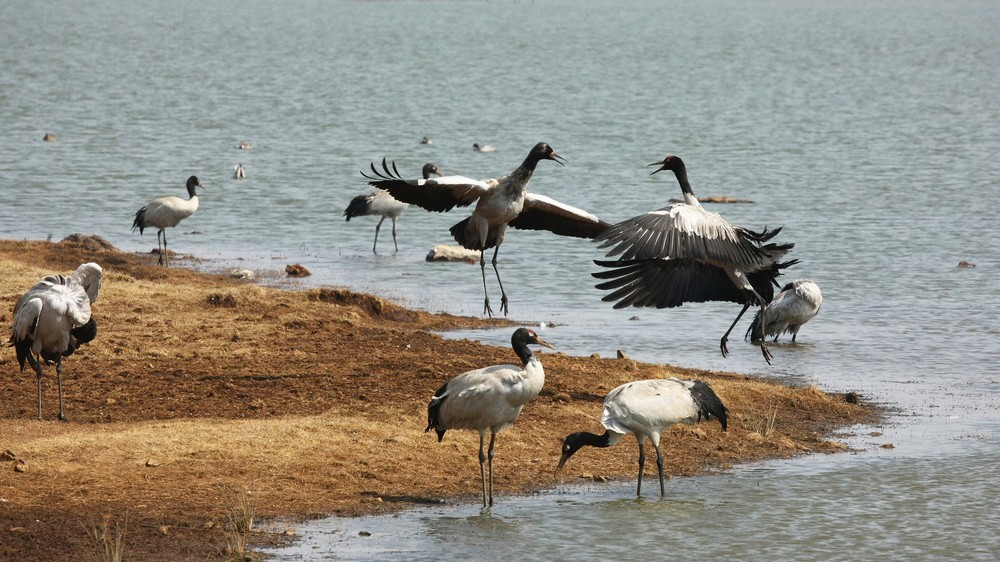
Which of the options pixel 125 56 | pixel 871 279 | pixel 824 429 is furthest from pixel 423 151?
pixel 125 56

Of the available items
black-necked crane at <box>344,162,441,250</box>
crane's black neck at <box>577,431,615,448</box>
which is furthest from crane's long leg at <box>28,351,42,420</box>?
black-necked crane at <box>344,162,441,250</box>

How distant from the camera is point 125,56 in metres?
62.5

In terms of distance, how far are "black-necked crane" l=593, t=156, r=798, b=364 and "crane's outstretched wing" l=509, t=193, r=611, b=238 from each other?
3.46 ft

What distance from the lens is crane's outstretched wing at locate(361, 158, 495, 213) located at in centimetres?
1209

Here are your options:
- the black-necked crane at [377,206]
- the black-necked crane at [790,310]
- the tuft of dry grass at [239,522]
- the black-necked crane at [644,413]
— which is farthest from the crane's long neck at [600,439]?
the black-necked crane at [377,206]

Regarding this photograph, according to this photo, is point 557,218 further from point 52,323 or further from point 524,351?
point 52,323

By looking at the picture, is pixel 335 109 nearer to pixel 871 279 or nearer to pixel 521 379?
pixel 871 279

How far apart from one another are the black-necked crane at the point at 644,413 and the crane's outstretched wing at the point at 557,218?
3969mm

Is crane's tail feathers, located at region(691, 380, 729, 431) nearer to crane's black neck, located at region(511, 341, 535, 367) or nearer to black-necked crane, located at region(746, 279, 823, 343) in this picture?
crane's black neck, located at region(511, 341, 535, 367)

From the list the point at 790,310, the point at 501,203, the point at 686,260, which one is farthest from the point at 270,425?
the point at 790,310

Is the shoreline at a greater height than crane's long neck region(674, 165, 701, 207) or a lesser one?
lesser

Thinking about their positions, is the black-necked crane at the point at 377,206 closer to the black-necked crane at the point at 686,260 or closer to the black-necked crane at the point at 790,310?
the black-necked crane at the point at 790,310

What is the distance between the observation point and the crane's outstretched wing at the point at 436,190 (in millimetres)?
12086

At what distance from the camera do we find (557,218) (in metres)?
13.1
